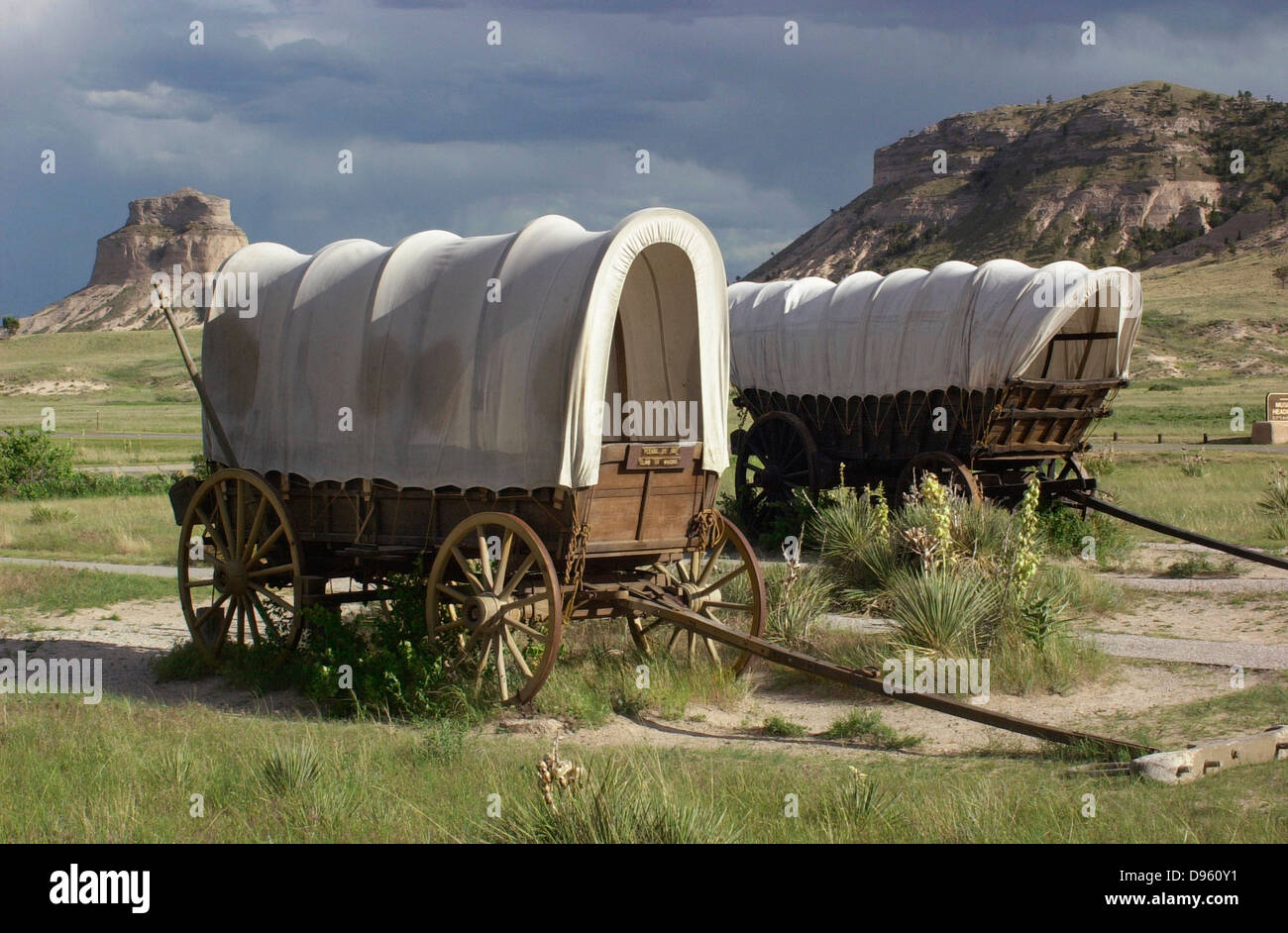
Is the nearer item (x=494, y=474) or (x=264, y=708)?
(x=494, y=474)

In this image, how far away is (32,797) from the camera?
19.4 ft

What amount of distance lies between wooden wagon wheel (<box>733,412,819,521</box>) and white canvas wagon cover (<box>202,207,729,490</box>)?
7.66 meters

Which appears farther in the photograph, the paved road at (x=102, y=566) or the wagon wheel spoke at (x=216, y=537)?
the paved road at (x=102, y=566)

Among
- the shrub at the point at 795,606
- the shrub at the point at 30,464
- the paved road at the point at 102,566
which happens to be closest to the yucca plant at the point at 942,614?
the shrub at the point at 795,606

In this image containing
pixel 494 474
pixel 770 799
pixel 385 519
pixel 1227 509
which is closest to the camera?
pixel 770 799

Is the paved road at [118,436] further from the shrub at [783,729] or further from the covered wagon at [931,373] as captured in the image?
the shrub at [783,729]

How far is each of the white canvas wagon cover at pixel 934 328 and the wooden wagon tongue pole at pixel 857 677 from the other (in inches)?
279

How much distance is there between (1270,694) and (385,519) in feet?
21.6

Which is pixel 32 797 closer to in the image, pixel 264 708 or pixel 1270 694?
pixel 264 708

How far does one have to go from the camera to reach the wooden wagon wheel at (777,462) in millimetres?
16817

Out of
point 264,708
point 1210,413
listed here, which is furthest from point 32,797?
point 1210,413

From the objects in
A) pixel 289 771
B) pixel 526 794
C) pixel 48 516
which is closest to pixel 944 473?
pixel 526 794

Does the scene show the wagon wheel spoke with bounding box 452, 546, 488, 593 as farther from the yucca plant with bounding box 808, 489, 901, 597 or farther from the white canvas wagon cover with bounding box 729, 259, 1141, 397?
the white canvas wagon cover with bounding box 729, 259, 1141, 397
